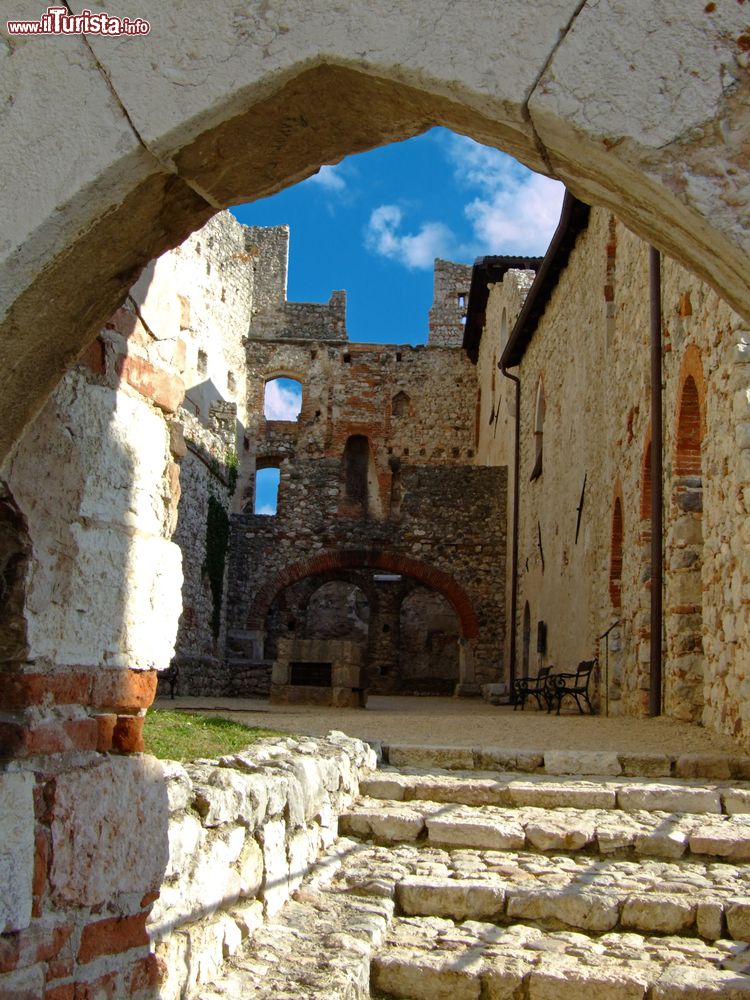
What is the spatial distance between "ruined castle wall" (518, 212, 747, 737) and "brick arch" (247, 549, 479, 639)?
2.75 meters

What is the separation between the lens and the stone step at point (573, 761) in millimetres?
6465

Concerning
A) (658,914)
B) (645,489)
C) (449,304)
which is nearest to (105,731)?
(658,914)

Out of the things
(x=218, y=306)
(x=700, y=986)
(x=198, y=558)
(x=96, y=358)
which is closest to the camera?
(x=96, y=358)

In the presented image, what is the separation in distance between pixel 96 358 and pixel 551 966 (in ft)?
9.46

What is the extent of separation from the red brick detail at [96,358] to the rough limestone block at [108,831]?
3.57ft

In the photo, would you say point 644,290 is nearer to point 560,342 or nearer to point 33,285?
point 560,342

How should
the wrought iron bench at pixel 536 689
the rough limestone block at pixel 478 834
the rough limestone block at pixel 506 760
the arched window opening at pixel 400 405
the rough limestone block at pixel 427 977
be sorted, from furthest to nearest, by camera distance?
the arched window opening at pixel 400 405, the wrought iron bench at pixel 536 689, the rough limestone block at pixel 506 760, the rough limestone block at pixel 478 834, the rough limestone block at pixel 427 977

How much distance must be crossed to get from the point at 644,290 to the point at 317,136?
879 cm

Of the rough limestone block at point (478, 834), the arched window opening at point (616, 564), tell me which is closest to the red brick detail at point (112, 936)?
the rough limestone block at point (478, 834)

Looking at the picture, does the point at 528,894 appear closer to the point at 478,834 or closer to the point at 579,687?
the point at 478,834

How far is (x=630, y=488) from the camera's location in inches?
416

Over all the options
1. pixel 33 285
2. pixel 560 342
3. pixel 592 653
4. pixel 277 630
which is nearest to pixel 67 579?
pixel 33 285

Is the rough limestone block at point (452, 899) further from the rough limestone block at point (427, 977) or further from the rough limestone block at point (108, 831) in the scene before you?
the rough limestone block at point (108, 831)

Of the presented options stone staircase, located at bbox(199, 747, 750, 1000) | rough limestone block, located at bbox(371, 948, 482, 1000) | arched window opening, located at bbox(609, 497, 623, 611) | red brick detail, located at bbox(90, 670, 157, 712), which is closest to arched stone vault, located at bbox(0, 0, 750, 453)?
red brick detail, located at bbox(90, 670, 157, 712)
